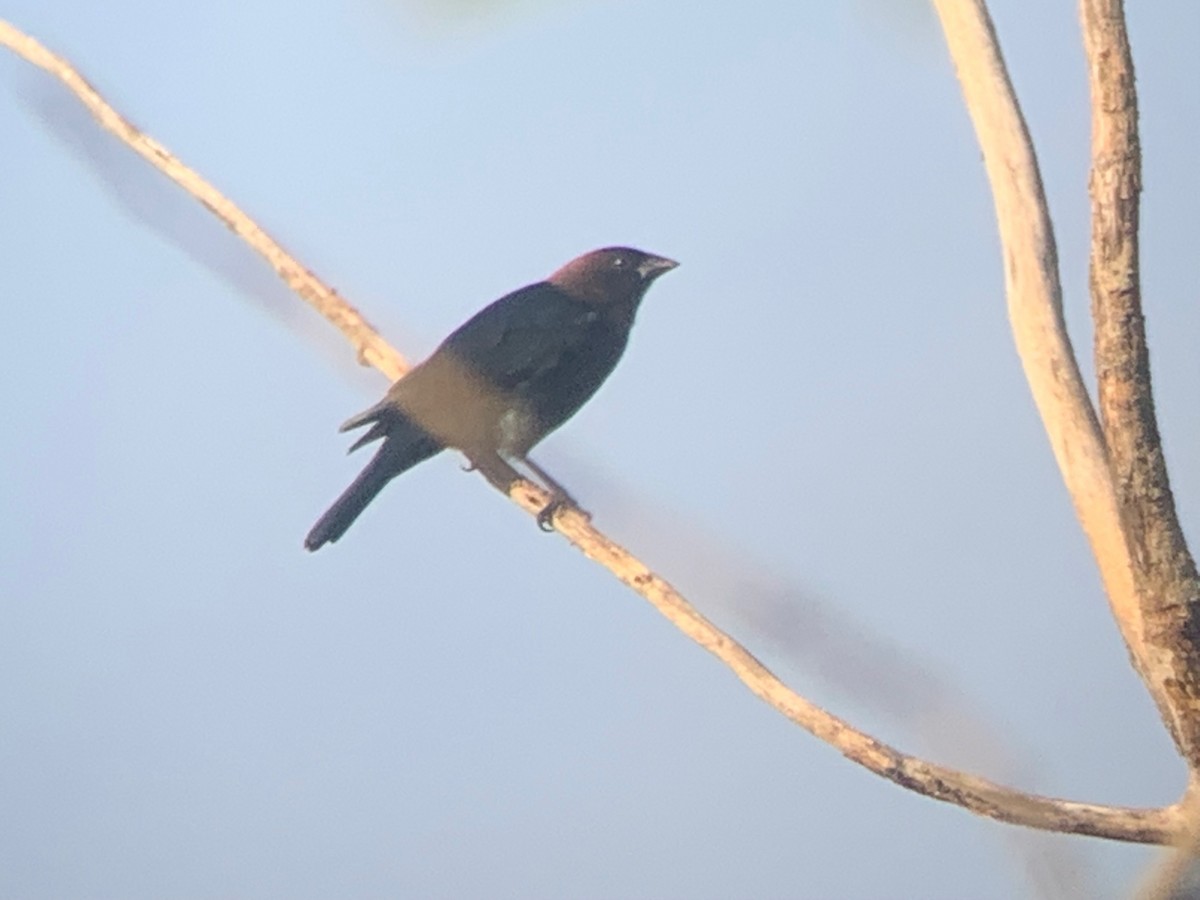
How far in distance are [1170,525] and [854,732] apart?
10.5 inches

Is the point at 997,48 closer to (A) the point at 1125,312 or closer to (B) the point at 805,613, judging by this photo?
(A) the point at 1125,312

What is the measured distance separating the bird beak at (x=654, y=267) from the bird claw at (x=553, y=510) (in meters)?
0.28

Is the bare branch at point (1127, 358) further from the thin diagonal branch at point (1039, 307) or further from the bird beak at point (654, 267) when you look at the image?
the bird beak at point (654, 267)

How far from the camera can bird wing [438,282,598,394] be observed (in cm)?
152

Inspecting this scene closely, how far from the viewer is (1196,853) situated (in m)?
0.84

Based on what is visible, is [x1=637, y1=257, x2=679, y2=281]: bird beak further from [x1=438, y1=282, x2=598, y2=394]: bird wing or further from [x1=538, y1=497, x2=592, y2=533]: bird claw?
[x1=538, y1=497, x2=592, y2=533]: bird claw

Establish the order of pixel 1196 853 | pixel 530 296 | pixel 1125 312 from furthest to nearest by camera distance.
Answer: pixel 530 296, pixel 1125 312, pixel 1196 853

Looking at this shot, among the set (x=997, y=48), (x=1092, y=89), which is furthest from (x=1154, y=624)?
(x=997, y=48)

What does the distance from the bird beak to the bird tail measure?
298mm

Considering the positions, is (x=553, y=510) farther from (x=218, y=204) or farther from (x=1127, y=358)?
(x=1127, y=358)

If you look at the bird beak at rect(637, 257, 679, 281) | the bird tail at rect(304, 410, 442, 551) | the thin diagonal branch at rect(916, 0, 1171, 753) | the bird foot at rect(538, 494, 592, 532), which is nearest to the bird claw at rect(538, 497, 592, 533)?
the bird foot at rect(538, 494, 592, 532)

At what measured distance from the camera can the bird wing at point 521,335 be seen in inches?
59.7

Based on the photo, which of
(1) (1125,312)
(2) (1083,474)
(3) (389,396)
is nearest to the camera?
(1) (1125,312)

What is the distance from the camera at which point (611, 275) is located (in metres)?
1.58
